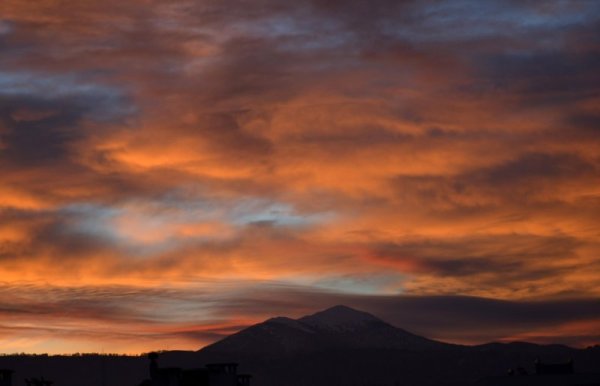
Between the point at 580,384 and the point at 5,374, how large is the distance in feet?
300

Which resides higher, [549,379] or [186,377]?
[549,379]

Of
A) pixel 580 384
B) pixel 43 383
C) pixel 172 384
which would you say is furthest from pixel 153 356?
pixel 580 384

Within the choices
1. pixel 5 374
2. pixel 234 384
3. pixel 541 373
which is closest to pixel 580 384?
pixel 541 373

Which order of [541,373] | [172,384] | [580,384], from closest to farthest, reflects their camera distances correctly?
[172,384], [580,384], [541,373]

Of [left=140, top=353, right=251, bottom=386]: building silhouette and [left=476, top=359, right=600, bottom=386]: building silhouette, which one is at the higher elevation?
[left=476, top=359, right=600, bottom=386]: building silhouette

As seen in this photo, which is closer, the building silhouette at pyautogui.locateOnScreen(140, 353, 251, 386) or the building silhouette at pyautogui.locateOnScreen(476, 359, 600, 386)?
the building silhouette at pyautogui.locateOnScreen(140, 353, 251, 386)

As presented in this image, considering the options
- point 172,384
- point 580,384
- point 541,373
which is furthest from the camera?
point 541,373

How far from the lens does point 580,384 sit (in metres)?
161

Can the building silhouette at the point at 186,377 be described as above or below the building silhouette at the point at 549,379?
below

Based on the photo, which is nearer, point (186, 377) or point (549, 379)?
point (186, 377)

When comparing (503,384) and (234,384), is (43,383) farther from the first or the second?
(503,384)

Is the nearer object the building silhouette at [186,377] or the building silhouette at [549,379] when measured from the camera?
the building silhouette at [186,377]

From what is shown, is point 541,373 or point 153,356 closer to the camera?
point 153,356

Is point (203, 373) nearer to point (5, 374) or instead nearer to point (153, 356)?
point (153, 356)
